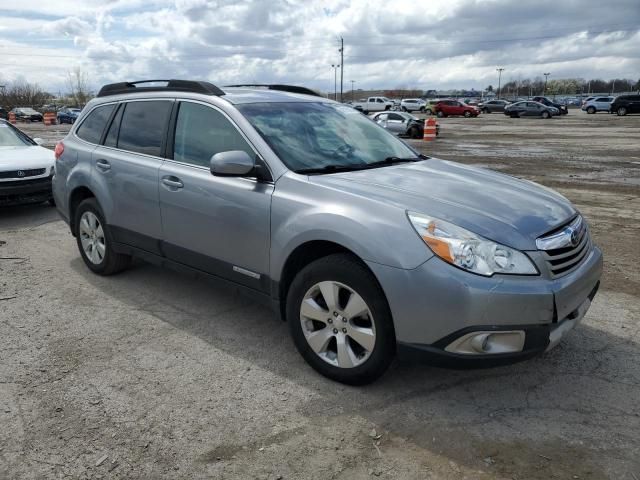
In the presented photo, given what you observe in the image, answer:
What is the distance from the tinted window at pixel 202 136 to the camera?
155 inches

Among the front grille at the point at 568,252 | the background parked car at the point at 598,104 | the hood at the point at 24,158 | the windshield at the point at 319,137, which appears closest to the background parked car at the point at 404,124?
the hood at the point at 24,158

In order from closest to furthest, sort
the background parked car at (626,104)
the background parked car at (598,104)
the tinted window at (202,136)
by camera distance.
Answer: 1. the tinted window at (202,136)
2. the background parked car at (626,104)
3. the background parked car at (598,104)

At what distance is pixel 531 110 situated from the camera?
149ft

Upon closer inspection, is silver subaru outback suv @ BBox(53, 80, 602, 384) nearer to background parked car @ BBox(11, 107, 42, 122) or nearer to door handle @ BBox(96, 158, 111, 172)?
door handle @ BBox(96, 158, 111, 172)

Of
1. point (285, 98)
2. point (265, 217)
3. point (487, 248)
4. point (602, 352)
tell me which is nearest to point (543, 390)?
point (602, 352)

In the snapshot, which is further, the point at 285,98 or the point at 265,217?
the point at 285,98

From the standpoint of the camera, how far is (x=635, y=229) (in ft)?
23.2

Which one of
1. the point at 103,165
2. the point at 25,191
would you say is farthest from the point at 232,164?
the point at 25,191

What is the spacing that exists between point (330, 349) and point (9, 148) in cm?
810

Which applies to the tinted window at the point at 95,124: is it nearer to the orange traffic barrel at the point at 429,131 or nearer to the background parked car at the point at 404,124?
the orange traffic barrel at the point at 429,131

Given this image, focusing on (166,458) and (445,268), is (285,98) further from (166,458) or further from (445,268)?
(166,458)

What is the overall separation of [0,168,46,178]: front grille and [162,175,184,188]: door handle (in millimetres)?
4942

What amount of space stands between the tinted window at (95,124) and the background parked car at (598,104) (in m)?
51.9

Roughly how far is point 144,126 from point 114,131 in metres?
0.55
